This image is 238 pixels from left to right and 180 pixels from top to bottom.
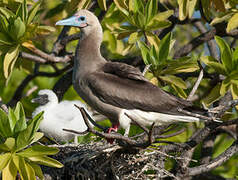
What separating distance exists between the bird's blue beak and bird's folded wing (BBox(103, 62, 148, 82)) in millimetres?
571

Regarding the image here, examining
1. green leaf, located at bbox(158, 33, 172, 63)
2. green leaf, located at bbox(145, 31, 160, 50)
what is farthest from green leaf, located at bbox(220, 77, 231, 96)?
green leaf, located at bbox(145, 31, 160, 50)

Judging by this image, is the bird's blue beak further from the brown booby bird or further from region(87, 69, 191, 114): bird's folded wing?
region(87, 69, 191, 114): bird's folded wing

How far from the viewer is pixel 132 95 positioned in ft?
17.6

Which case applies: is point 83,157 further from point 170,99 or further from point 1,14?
point 1,14

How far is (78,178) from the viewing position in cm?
518

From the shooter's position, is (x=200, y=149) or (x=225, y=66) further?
(x=200, y=149)

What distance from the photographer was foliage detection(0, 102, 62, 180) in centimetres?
A: 432

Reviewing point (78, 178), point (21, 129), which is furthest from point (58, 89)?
point (21, 129)

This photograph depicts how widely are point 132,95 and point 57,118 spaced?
1.59 m

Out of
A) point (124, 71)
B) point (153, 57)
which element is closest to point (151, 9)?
point (153, 57)

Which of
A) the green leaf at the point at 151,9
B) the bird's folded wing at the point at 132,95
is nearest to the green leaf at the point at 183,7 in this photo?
the green leaf at the point at 151,9

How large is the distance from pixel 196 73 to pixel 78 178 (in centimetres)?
206

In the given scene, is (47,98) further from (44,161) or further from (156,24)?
(44,161)

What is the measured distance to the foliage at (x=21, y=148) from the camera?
432cm
